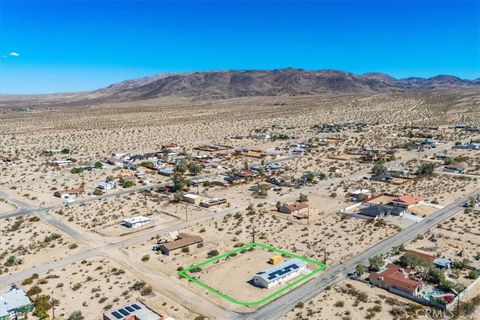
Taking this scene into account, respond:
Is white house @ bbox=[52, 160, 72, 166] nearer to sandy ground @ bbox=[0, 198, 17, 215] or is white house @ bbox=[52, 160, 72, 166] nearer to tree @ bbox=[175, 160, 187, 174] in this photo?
tree @ bbox=[175, 160, 187, 174]

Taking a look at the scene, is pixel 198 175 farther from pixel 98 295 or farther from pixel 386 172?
pixel 98 295

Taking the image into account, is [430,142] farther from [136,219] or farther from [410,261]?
[136,219]

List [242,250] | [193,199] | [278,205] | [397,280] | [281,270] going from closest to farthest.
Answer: [397,280], [281,270], [242,250], [278,205], [193,199]

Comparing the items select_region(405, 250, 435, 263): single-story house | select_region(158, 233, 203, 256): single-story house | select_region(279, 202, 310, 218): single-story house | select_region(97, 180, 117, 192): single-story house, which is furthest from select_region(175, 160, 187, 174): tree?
select_region(405, 250, 435, 263): single-story house

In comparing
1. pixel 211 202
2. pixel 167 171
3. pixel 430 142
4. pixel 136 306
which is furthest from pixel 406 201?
pixel 430 142

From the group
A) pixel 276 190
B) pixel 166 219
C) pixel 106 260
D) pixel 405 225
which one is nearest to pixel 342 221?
pixel 405 225

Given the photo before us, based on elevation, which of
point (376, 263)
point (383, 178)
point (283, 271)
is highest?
point (383, 178)
